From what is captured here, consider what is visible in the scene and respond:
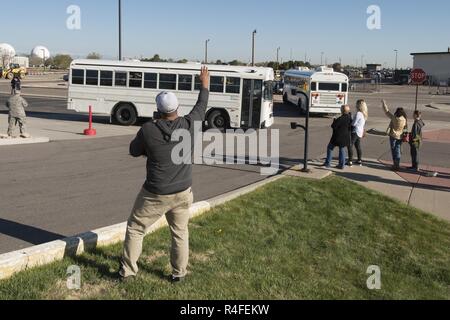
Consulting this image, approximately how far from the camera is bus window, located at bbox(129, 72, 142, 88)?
2110cm

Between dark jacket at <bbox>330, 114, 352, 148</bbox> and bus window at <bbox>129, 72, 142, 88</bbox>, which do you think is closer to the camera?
dark jacket at <bbox>330, 114, 352, 148</bbox>

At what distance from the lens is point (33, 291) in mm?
4520

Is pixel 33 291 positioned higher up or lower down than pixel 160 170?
lower down

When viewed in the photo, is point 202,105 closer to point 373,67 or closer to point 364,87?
point 364,87

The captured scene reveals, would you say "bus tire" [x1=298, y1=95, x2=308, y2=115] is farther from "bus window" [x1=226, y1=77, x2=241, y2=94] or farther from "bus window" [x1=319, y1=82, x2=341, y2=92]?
"bus window" [x1=226, y1=77, x2=241, y2=94]

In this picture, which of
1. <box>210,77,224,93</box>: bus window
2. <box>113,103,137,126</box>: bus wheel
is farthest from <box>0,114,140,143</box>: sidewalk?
<box>210,77,224,93</box>: bus window

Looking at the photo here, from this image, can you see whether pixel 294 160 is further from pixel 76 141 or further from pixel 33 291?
pixel 33 291

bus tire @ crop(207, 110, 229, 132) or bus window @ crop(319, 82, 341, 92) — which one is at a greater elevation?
bus window @ crop(319, 82, 341, 92)

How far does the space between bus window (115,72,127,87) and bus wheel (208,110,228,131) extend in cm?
396

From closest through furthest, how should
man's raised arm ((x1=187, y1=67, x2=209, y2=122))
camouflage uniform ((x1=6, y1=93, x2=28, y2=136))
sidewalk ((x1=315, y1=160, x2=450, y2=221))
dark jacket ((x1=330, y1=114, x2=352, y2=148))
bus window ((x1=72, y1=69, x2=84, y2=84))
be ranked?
man's raised arm ((x1=187, y1=67, x2=209, y2=122)) → sidewalk ((x1=315, y1=160, x2=450, y2=221)) → dark jacket ((x1=330, y1=114, x2=352, y2=148)) → camouflage uniform ((x1=6, y1=93, x2=28, y2=136)) → bus window ((x1=72, y1=69, x2=84, y2=84))

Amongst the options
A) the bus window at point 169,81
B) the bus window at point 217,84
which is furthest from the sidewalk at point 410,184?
the bus window at point 169,81

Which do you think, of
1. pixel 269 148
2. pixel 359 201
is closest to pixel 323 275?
pixel 359 201

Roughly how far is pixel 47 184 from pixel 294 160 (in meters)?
7.06

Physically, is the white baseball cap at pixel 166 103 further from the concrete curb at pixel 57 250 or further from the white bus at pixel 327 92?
the white bus at pixel 327 92
